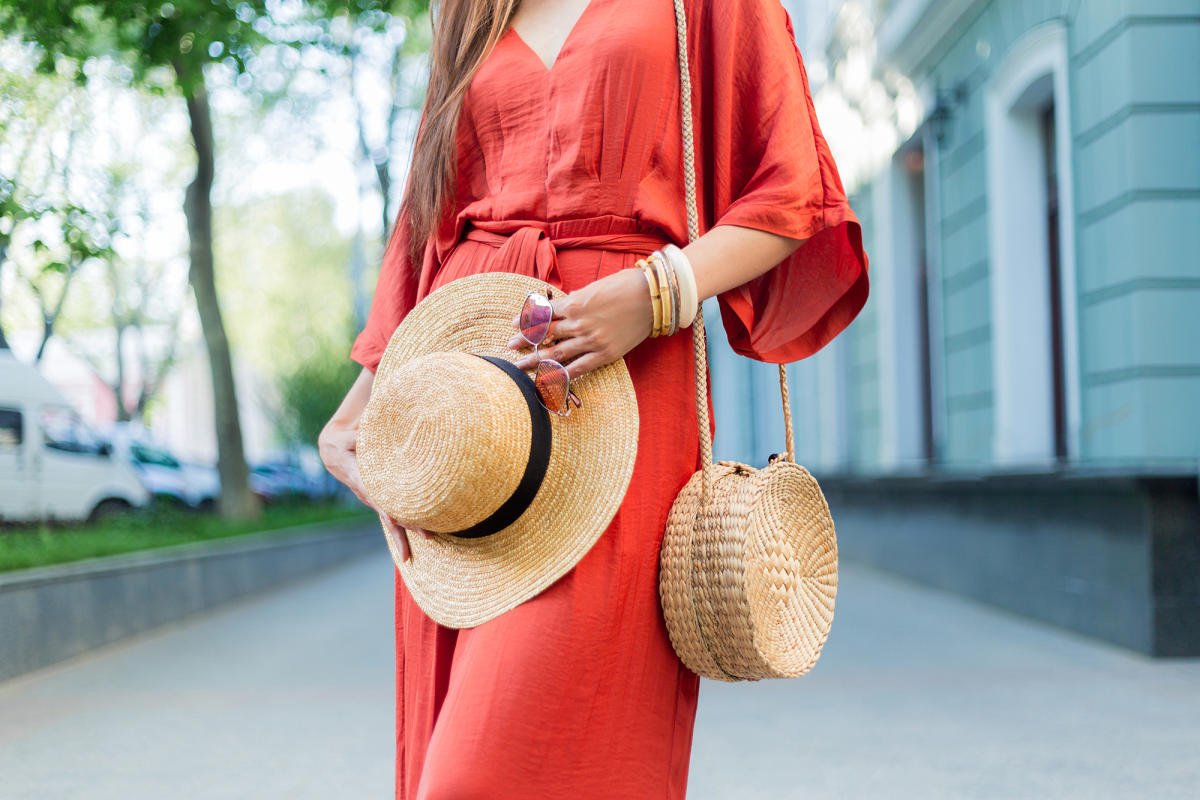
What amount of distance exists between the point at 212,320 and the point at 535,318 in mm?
13232

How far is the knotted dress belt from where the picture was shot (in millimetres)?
1648

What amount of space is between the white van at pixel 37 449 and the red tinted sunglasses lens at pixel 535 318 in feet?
27.6

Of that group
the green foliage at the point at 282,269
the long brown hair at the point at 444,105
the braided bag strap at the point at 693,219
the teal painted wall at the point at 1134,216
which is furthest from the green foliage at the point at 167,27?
the green foliage at the point at 282,269

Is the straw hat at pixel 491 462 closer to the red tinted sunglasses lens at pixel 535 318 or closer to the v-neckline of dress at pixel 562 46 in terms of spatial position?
the red tinted sunglasses lens at pixel 535 318

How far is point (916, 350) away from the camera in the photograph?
13.6 meters

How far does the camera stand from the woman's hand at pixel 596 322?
152 cm

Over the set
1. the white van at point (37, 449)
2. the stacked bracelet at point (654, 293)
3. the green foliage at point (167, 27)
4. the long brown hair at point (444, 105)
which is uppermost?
the green foliage at point (167, 27)

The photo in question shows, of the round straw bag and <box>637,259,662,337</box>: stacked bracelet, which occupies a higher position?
<box>637,259,662,337</box>: stacked bracelet

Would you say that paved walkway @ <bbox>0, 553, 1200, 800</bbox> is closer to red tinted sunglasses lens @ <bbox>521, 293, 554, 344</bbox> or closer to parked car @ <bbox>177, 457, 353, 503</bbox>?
red tinted sunglasses lens @ <bbox>521, 293, 554, 344</bbox>

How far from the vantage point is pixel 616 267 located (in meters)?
1.65

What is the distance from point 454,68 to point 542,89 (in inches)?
8.9

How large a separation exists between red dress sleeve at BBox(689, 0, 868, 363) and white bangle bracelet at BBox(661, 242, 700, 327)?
132 mm

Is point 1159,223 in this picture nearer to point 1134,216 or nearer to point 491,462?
point 1134,216

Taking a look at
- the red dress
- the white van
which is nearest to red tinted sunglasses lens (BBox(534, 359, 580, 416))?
the red dress
